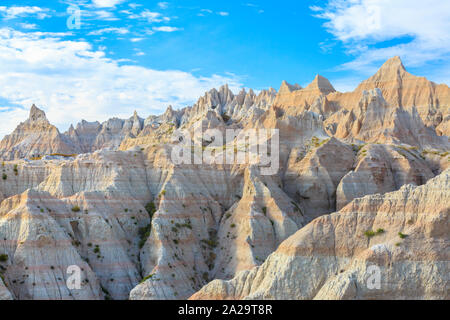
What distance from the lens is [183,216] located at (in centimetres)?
7275

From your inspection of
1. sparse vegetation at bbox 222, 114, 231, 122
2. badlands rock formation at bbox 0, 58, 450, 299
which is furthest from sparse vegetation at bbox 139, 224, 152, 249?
sparse vegetation at bbox 222, 114, 231, 122

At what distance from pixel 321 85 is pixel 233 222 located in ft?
348

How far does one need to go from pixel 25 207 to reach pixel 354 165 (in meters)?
41.0

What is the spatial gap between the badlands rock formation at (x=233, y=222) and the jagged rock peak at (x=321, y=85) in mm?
83004

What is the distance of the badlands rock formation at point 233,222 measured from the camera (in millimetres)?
43938

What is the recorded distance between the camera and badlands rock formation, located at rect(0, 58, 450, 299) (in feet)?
144

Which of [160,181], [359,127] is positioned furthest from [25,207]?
[359,127]

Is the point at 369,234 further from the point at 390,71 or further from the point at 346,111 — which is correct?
the point at 390,71

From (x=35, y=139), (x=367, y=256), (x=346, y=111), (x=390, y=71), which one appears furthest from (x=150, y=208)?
(x=35, y=139)

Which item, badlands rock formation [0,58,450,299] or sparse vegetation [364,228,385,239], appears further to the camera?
sparse vegetation [364,228,385,239]

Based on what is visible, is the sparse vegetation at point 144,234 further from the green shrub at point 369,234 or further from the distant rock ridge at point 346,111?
the distant rock ridge at point 346,111

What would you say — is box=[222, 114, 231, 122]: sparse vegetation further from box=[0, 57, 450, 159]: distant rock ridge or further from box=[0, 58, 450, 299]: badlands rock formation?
box=[0, 58, 450, 299]: badlands rock formation

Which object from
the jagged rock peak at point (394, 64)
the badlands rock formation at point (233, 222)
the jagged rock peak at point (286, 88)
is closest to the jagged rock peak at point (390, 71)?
the jagged rock peak at point (394, 64)

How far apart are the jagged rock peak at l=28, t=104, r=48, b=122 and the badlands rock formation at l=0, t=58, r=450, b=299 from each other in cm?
9815
